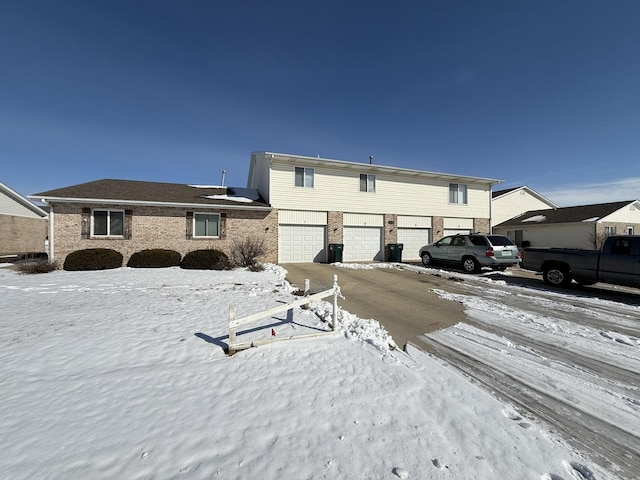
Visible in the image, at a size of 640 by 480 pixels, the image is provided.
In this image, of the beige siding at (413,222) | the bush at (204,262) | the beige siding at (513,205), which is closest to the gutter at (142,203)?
the bush at (204,262)

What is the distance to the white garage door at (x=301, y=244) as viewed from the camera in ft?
54.1

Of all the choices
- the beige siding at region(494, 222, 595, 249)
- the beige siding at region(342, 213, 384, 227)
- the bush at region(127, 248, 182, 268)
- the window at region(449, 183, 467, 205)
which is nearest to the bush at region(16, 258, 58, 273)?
the bush at region(127, 248, 182, 268)

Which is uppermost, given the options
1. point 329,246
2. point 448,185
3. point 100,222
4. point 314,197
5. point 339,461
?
point 448,185

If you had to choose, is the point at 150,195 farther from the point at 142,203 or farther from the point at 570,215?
the point at 570,215

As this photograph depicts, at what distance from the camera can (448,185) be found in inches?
811

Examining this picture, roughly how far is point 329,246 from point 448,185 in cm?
1044

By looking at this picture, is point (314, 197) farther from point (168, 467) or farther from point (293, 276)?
point (168, 467)

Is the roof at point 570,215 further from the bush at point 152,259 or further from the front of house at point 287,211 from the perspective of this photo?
the bush at point 152,259

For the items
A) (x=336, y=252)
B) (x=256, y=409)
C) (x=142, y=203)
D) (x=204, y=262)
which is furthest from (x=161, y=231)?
(x=256, y=409)

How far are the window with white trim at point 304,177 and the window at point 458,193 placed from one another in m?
10.7

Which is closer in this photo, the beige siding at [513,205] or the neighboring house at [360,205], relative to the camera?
the neighboring house at [360,205]

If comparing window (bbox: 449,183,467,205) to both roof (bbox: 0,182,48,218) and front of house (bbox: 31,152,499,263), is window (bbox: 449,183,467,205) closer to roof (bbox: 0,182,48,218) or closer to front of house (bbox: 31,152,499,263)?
front of house (bbox: 31,152,499,263)

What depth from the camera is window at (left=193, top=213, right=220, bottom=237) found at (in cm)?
1491

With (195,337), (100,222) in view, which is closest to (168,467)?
(195,337)
